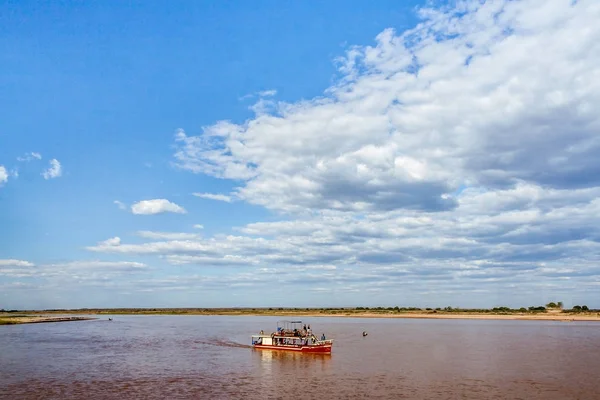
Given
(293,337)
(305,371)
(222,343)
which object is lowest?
(305,371)

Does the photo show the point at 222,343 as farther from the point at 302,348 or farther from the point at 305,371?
the point at 305,371

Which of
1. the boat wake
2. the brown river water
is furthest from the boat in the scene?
the boat wake

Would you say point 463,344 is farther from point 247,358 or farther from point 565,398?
point 565,398

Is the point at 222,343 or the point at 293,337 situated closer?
the point at 293,337

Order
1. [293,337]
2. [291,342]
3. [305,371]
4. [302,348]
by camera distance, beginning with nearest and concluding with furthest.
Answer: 1. [305,371]
2. [302,348]
3. [293,337]
4. [291,342]

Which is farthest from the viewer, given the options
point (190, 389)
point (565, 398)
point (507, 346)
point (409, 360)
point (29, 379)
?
point (507, 346)

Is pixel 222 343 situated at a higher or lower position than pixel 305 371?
higher

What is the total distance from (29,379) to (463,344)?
49.4m

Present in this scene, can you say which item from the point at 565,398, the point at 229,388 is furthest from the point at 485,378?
the point at 229,388

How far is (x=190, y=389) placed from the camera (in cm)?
3359

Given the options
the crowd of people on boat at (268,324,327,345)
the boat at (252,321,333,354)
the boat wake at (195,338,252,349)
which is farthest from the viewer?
the boat wake at (195,338,252,349)

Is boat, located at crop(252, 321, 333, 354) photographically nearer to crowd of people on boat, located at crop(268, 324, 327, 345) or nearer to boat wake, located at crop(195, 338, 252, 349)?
crowd of people on boat, located at crop(268, 324, 327, 345)

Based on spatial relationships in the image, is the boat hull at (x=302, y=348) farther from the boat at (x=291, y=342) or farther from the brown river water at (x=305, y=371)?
the brown river water at (x=305, y=371)

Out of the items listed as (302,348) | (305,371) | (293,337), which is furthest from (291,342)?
(305,371)
